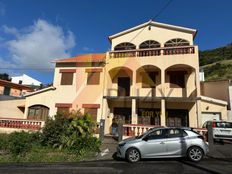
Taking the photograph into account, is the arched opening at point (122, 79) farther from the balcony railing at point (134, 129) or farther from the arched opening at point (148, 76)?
the balcony railing at point (134, 129)

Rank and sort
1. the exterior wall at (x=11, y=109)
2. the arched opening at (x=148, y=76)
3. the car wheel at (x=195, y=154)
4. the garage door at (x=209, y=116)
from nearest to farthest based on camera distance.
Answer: the car wheel at (x=195, y=154) → the garage door at (x=209, y=116) → the arched opening at (x=148, y=76) → the exterior wall at (x=11, y=109)

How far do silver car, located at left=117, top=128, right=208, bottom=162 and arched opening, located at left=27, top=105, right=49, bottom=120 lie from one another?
1157 centimetres

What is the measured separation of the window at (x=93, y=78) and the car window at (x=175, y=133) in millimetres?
9889

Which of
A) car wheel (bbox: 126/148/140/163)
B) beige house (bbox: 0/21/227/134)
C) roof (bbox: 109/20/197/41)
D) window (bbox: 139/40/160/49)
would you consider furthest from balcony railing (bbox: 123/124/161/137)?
roof (bbox: 109/20/197/41)

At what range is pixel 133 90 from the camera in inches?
653

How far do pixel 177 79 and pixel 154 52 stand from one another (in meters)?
3.23

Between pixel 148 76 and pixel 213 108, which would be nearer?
pixel 213 108

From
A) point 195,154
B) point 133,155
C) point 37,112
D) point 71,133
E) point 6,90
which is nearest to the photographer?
point 195,154

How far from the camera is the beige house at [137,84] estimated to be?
16016 millimetres

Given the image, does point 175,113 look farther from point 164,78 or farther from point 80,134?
point 80,134

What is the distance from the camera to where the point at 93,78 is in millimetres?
17781

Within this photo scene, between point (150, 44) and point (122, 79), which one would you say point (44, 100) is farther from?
point (150, 44)

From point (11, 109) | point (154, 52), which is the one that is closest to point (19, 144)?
point (11, 109)

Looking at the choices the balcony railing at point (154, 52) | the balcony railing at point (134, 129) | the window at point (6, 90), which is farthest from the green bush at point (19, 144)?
the window at point (6, 90)
